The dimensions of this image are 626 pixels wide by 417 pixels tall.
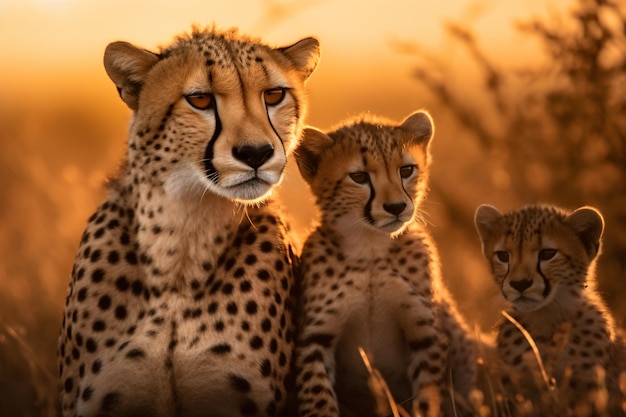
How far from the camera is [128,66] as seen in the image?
3463 mm

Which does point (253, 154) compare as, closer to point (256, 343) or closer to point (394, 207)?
point (256, 343)

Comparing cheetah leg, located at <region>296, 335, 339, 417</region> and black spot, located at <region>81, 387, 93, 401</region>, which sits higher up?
cheetah leg, located at <region>296, 335, 339, 417</region>

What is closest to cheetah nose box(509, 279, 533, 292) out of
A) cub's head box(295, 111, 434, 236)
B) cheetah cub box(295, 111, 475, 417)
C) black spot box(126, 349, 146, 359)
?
cheetah cub box(295, 111, 475, 417)

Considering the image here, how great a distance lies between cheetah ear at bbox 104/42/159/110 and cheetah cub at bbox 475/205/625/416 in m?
1.31

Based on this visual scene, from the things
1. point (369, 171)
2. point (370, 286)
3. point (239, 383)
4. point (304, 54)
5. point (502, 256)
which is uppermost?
point (304, 54)

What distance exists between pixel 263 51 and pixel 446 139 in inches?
328

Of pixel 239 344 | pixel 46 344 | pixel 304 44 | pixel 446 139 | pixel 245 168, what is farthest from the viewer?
pixel 446 139

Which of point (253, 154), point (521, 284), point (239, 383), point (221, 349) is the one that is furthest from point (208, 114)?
point (521, 284)

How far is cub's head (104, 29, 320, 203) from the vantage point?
3248 millimetres

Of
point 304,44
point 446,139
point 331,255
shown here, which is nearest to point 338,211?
point 331,255

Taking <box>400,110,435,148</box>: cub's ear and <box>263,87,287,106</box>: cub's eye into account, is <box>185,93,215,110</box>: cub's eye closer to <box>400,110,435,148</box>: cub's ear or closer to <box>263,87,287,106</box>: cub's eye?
<box>263,87,287,106</box>: cub's eye

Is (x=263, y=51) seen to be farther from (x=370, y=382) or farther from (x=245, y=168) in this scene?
(x=370, y=382)

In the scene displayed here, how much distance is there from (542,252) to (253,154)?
1195 millimetres

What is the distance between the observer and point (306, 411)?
11.6ft
